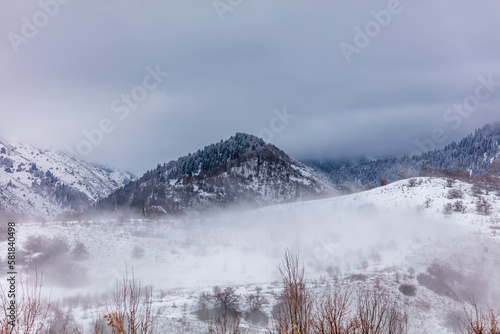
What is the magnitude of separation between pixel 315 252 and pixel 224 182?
84873 millimetres

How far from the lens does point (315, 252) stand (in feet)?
159

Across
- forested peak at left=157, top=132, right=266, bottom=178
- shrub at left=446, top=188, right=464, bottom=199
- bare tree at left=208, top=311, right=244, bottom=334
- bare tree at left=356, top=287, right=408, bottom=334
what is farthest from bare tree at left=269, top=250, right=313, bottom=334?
forested peak at left=157, top=132, right=266, bottom=178

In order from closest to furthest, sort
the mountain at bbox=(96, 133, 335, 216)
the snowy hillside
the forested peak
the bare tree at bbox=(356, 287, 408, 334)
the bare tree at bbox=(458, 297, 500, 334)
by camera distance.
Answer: the bare tree at bbox=(458, 297, 500, 334) → the bare tree at bbox=(356, 287, 408, 334) → the snowy hillside → the mountain at bbox=(96, 133, 335, 216) → the forested peak

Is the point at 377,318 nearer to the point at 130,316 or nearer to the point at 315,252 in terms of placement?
the point at 130,316

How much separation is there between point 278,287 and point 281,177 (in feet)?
365

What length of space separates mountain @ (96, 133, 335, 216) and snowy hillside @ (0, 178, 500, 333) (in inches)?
1739

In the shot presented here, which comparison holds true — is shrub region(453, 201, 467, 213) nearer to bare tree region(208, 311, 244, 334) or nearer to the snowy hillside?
the snowy hillside

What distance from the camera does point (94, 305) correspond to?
2955 centimetres

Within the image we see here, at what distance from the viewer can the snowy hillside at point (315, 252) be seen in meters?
28.8

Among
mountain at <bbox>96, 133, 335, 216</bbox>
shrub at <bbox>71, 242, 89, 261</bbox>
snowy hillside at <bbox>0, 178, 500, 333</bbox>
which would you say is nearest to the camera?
snowy hillside at <bbox>0, 178, 500, 333</bbox>

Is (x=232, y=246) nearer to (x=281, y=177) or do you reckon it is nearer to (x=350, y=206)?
(x=350, y=206)

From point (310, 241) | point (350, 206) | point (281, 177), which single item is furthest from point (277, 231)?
point (281, 177)

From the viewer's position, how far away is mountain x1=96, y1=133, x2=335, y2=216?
118 meters

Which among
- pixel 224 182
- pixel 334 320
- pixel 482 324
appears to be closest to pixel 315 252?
pixel 482 324
